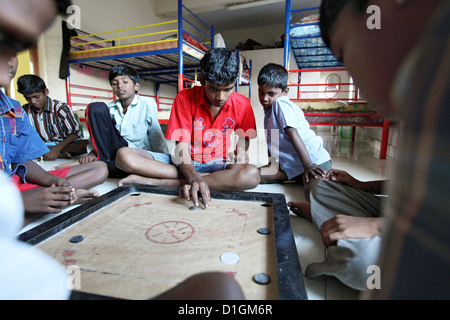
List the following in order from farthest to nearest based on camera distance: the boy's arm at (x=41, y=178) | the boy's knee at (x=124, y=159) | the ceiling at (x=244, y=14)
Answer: the ceiling at (x=244, y=14), the boy's knee at (x=124, y=159), the boy's arm at (x=41, y=178)

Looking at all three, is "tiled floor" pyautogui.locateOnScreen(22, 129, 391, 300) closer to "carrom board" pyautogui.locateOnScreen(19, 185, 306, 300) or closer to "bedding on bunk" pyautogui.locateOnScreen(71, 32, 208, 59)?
"carrom board" pyautogui.locateOnScreen(19, 185, 306, 300)

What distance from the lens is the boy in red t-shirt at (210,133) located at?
1.15 meters

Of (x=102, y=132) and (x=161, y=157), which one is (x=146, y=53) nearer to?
(x=102, y=132)

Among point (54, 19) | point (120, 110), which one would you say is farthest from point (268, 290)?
point (120, 110)

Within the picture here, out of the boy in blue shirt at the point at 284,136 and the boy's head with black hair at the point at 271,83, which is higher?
the boy's head with black hair at the point at 271,83

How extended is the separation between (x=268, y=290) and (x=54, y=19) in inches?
18.9

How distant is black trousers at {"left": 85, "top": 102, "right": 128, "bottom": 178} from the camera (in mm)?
1583

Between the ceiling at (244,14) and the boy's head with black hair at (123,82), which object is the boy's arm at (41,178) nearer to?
the boy's head with black hair at (123,82)

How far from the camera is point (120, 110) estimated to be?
169 centimetres

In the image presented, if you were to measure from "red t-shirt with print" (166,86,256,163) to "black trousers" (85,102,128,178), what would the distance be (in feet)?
1.61

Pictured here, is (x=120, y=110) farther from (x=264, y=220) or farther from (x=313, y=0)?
(x=313, y=0)

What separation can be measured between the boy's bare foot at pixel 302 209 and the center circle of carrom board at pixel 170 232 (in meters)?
0.42

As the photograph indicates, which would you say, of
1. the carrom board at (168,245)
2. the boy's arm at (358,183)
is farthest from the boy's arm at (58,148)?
the boy's arm at (358,183)

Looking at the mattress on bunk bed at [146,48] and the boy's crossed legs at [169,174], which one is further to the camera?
the mattress on bunk bed at [146,48]
